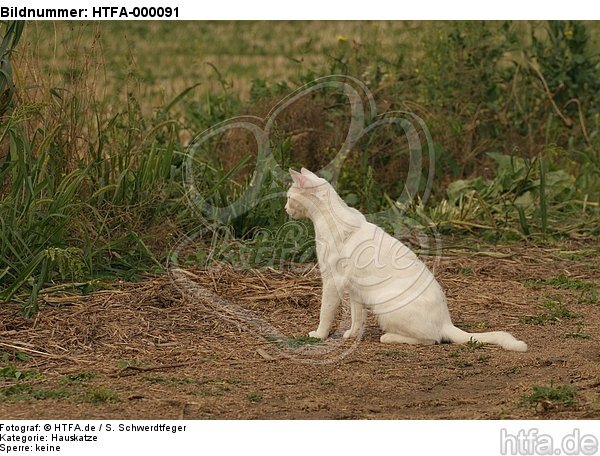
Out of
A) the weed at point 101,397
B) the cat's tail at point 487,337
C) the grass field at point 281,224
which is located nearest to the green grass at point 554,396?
the grass field at point 281,224

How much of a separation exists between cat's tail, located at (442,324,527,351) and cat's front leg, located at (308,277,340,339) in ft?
2.17

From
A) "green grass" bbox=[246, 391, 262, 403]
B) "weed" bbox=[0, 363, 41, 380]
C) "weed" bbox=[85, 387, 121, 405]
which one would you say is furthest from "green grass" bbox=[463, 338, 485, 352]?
"weed" bbox=[0, 363, 41, 380]

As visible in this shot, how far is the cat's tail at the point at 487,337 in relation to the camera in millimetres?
6121

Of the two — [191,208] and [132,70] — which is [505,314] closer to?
[191,208]

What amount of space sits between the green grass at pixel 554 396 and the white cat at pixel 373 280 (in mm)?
876

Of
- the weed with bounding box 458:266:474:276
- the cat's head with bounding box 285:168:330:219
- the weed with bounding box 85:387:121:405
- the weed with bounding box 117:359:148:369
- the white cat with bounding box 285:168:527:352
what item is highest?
the cat's head with bounding box 285:168:330:219

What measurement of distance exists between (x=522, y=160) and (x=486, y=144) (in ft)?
3.10

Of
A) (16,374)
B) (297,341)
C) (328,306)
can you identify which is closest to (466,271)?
(328,306)

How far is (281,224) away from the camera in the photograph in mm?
8133

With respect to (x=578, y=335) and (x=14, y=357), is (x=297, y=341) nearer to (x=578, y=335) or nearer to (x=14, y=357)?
(x=14, y=357)

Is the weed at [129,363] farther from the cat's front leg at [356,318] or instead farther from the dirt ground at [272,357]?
the cat's front leg at [356,318]

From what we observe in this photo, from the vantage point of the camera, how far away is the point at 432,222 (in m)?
8.76

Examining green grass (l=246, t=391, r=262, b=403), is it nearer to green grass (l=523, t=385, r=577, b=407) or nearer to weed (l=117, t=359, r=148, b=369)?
weed (l=117, t=359, r=148, b=369)

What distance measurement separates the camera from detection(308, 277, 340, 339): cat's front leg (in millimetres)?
6305
